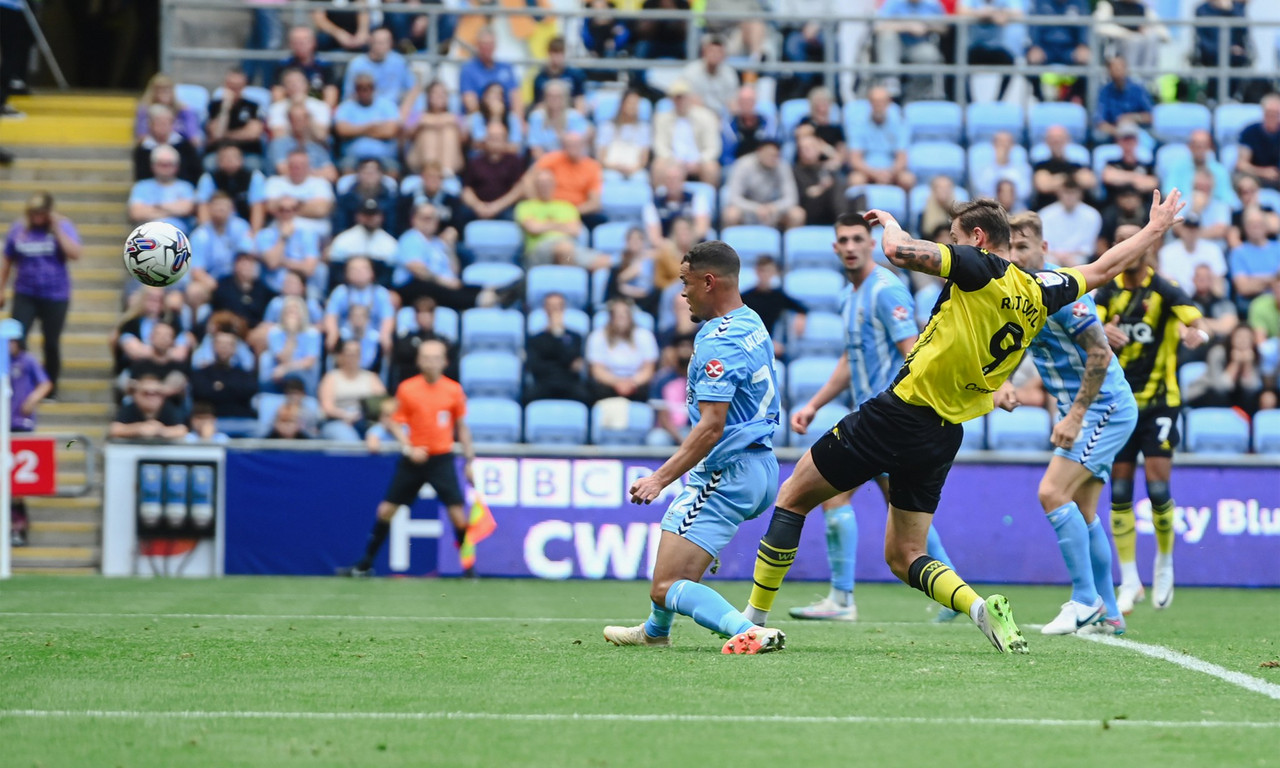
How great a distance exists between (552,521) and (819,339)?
365cm

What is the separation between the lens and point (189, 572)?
15.6 meters

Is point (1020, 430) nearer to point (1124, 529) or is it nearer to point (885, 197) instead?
point (885, 197)

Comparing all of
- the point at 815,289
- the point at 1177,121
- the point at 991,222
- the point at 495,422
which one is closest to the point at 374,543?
the point at 495,422

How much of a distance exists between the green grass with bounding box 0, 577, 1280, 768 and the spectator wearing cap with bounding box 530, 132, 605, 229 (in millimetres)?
8086

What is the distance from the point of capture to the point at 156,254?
10773 millimetres

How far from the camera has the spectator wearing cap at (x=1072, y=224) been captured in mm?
18156

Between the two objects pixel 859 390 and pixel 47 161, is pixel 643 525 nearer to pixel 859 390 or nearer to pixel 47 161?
pixel 859 390

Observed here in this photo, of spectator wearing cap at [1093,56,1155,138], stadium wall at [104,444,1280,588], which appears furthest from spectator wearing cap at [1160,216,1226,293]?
stadium wall at [104,444,1280,588]

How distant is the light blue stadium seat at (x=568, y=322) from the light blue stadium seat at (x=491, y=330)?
136 millimetres

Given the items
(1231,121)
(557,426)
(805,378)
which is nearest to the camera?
(557,426)

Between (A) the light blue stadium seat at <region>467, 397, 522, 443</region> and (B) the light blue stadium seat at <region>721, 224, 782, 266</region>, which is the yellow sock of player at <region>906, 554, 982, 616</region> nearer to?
(A) the light blue stadium seat at <region>467, 397, 522, 443</region>

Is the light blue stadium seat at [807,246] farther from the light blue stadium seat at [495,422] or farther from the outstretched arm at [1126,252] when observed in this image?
the outstretched arm at [1126,252]

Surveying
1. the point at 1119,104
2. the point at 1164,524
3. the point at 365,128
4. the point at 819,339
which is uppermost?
the point at 1119,104

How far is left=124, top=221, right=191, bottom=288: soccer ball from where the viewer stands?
1075 centimetres
